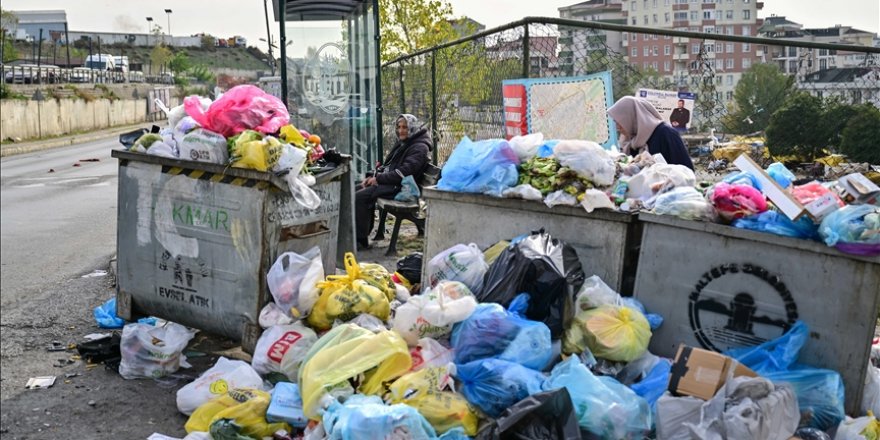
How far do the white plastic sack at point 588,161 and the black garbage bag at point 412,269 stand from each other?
54.4 inches

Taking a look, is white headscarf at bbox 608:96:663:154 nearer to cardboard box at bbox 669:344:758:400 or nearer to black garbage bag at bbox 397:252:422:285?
black garbage bag at bbox 397:252:422:285

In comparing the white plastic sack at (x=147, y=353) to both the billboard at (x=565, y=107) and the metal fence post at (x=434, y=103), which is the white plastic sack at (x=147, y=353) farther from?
the metal fence post at (x=434, y=103)

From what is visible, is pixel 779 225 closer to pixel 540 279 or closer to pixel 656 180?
pixel 656 180

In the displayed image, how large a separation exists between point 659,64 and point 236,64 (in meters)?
A: 100

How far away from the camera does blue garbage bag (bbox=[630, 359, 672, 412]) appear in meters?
4.18

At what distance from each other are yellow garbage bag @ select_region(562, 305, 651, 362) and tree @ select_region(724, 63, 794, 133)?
3295 mm

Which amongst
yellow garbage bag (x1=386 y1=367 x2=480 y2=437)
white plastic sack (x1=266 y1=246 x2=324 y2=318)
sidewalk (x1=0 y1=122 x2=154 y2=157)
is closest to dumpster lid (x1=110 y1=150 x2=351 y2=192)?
white plastic sack (x1=266 y1=246 x2=324 y2=318)

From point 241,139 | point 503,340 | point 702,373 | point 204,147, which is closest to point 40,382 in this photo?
point 204,147

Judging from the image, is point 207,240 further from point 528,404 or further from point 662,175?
point 662,175

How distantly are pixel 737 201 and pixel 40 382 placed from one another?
3.93 metres

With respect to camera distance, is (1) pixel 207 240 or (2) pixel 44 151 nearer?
(1) pixel 207 240

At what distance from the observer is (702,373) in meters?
3.92

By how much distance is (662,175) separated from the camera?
17.3 feet

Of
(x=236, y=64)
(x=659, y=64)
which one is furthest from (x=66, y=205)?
(x=236, y=64)
